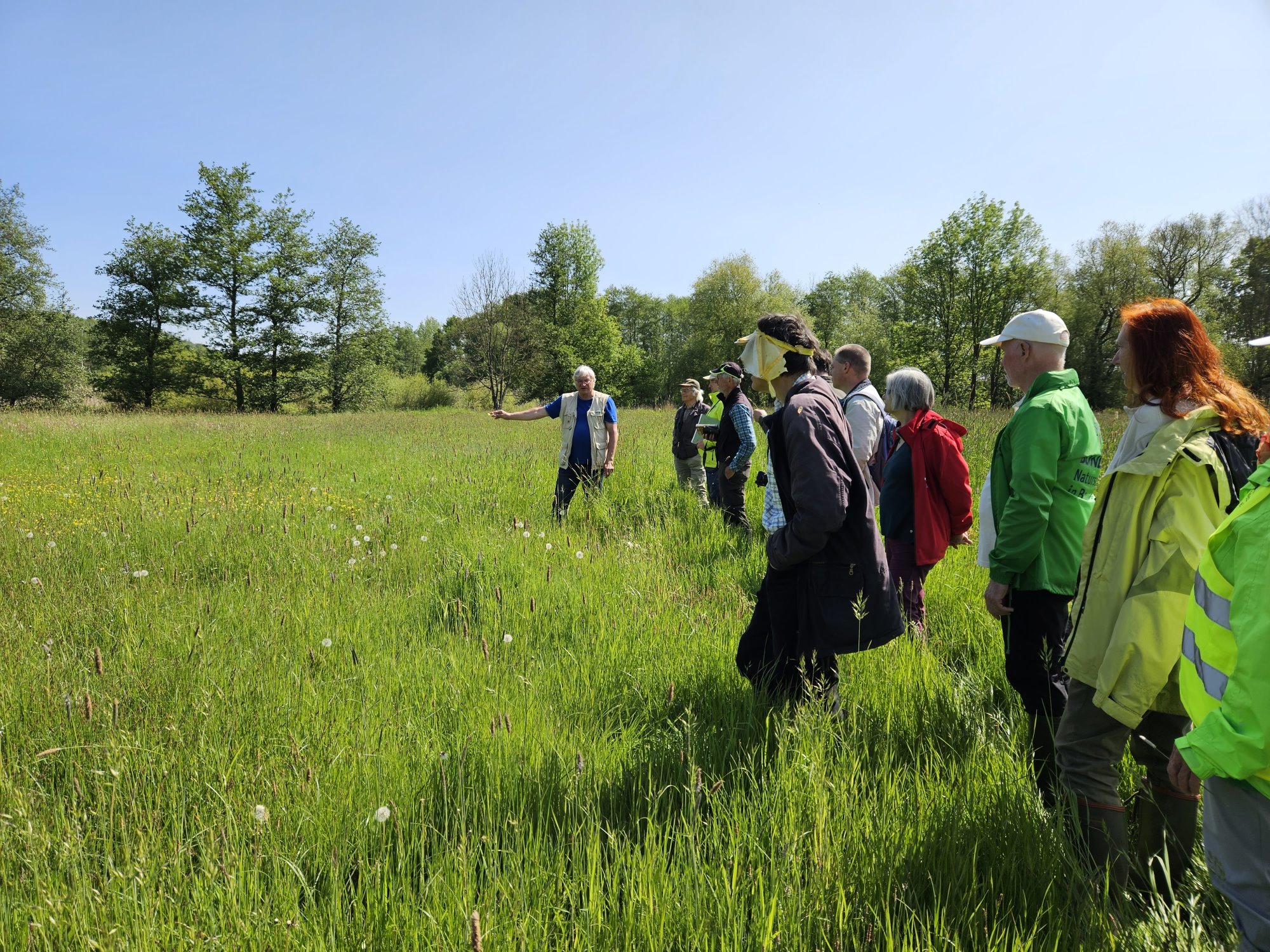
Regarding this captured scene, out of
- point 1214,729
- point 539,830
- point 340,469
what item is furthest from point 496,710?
point 340,469

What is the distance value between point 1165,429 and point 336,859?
3.03 meters

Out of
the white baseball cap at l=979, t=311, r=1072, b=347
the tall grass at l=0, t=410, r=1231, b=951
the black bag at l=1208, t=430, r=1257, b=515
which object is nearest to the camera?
the tall grass at l=0, t=410, r=1231, b=951

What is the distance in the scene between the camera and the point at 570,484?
7629 mm

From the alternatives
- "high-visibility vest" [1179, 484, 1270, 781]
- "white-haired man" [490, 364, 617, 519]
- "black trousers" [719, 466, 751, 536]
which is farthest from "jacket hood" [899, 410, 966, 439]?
"white-haired man" [490, 364, 617, 519]

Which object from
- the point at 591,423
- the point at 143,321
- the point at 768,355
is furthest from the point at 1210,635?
the point at 143,321

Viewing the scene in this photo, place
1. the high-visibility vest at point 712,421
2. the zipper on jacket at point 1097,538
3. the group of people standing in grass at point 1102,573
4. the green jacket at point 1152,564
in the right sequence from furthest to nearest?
1. the high-visibility vest at point 712,421
2. the zipper on jacket at point 1097,538
3. the green jacket at point 1152,564
4. the group of people standing in grass at point 1102,573

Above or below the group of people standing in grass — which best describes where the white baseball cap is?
above

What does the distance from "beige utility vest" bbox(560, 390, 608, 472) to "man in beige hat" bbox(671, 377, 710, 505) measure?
1.40 meters

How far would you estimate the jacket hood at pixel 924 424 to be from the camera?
4129 millimetres

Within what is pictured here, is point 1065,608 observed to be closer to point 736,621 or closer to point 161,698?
point 736,621

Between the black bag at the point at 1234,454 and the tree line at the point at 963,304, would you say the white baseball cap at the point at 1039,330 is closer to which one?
the black bag at the point at 1234,454

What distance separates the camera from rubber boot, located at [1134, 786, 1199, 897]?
208 cm

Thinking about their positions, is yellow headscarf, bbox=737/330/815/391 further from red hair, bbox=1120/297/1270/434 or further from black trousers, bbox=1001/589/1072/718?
black trousers, bbox=1001/589/1072/718

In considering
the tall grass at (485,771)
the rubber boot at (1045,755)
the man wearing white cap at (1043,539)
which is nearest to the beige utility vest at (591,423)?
the tall grass at (485,771)
